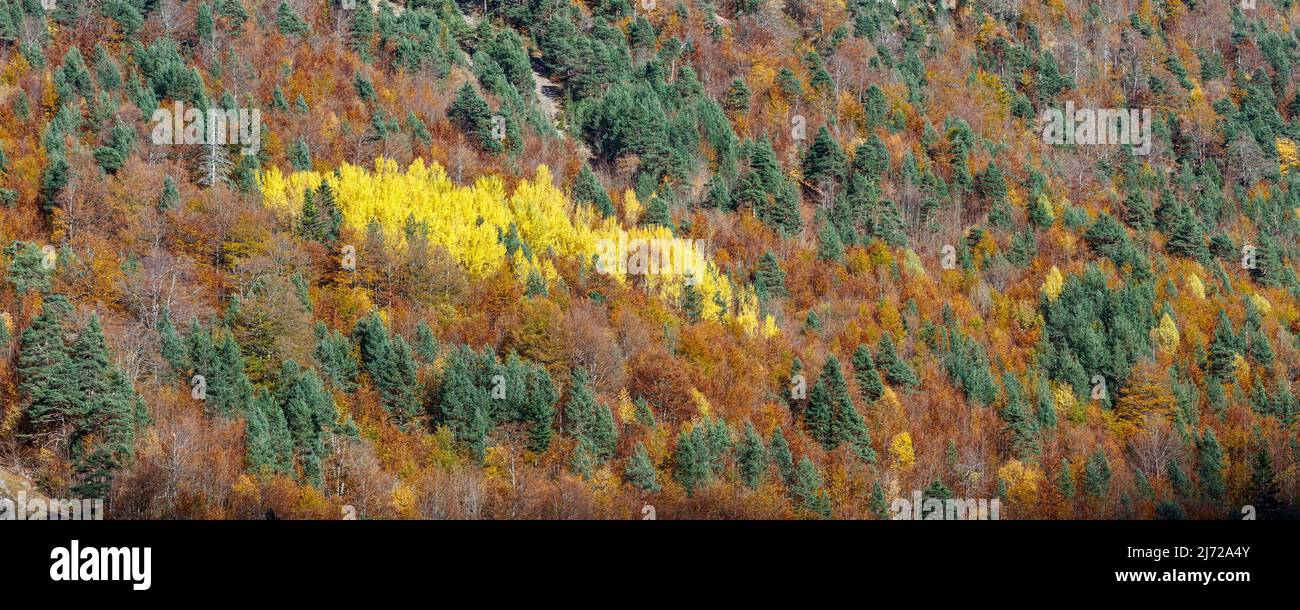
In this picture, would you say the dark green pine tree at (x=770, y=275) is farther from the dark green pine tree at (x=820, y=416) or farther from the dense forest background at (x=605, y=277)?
the dark green pine tree at (x=820, y=416)

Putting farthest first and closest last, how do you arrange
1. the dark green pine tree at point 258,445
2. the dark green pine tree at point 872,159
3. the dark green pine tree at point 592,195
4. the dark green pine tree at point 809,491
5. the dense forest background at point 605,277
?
the dark green pine tree at point 872,159 → the dark green pine tree at point 592,195 → the dark green pine tree at point 809,491 → the dense forest background at point 605,277 → the dark green pine tree at point 258,445

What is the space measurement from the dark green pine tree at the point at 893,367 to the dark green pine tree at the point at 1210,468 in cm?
1955

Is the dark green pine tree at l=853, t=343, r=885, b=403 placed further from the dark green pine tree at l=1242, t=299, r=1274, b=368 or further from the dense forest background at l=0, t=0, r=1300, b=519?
the dark green pine tree at l=1242, t=299, r=1274, b=368

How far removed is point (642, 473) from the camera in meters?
67.3

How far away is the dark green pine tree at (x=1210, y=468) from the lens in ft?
265

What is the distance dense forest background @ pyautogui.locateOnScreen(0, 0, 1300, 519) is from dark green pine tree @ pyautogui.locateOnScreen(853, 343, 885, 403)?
222mm

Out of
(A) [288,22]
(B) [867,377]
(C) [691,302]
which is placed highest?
(A) [288,22]

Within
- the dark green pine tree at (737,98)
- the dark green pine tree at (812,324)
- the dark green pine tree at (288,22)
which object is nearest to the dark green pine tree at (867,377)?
the dark green pine tree at (812,324)

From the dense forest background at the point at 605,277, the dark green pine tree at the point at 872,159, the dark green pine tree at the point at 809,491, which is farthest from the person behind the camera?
the dark green pine tree at the point at 872,159

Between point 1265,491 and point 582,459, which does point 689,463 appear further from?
point 1265,491

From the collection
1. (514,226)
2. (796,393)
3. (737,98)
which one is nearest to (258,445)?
(514,226)

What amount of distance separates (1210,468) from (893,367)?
72.2 ft
